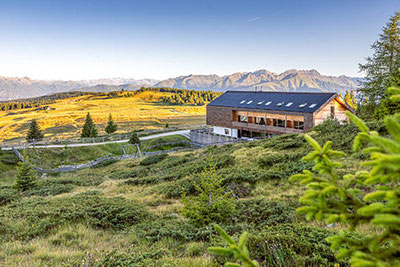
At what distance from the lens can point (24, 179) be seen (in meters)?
19.3

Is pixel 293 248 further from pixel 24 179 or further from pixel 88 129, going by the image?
pixel 88 129

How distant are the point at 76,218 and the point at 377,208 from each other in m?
10.7

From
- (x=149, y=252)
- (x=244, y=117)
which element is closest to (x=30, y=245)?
(x=149, y=252)

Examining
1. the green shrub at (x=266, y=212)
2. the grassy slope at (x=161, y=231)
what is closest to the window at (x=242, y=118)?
the grassy slope at (x=161, y=231)

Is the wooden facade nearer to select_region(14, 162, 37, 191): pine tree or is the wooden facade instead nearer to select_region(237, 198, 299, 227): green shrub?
select_region(237, 198, 299, 227): green shrub

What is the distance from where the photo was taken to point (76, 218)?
9.77 meters

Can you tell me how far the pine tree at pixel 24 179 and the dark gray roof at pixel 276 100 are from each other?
3169 centimetres

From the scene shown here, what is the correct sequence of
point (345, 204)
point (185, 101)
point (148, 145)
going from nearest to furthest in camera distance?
point (345, 204), point (148, 145), point (185, 101)

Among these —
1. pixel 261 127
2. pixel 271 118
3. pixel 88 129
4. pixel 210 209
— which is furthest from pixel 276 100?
pixel 88 129

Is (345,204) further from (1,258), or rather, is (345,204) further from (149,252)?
(1,258)

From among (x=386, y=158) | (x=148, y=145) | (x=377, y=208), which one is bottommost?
(x=148, y=145)

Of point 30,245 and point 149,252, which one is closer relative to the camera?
point 149,252

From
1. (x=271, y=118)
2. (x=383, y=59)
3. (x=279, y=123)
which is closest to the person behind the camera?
(x=383, y=59)

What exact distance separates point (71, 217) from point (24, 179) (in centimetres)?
1335
